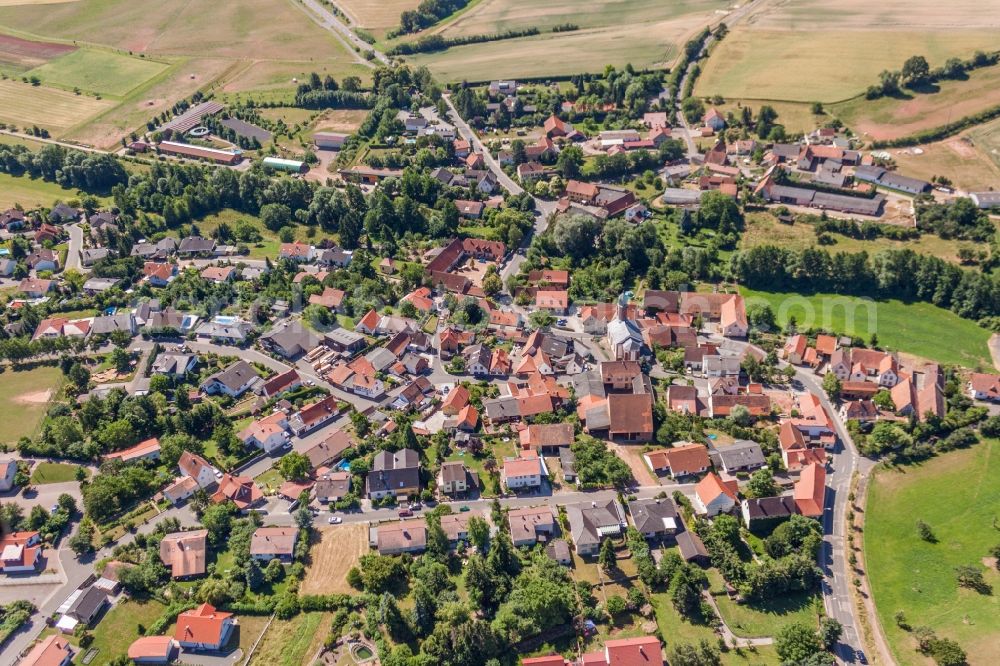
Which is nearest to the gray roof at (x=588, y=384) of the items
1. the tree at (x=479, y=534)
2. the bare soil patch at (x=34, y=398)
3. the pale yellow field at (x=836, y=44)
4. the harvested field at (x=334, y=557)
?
the tree at (x=479, y=534)

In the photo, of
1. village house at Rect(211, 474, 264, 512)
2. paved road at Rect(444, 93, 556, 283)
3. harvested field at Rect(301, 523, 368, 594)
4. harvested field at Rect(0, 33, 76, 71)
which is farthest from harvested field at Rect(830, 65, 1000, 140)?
harvested field at Rect(0, 33, 76, 71)

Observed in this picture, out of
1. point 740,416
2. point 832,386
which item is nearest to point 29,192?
point 740,416

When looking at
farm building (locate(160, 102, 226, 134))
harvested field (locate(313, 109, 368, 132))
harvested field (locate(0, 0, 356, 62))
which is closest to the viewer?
farm building (locate(160, 102, 226, 134))

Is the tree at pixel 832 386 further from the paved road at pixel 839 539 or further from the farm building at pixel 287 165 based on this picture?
the farm building at pixel 287 165

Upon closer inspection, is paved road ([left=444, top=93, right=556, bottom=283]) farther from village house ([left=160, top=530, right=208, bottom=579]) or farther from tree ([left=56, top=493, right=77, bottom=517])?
tree ([left=56, top=493, right=77, bottom=517])

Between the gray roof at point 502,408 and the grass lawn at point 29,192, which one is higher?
the grass lawn at point 29,192

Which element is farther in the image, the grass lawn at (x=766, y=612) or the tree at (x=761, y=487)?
the tree at (x=761, y=487)

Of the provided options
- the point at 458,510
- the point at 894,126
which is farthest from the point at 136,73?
the point at 894,126
